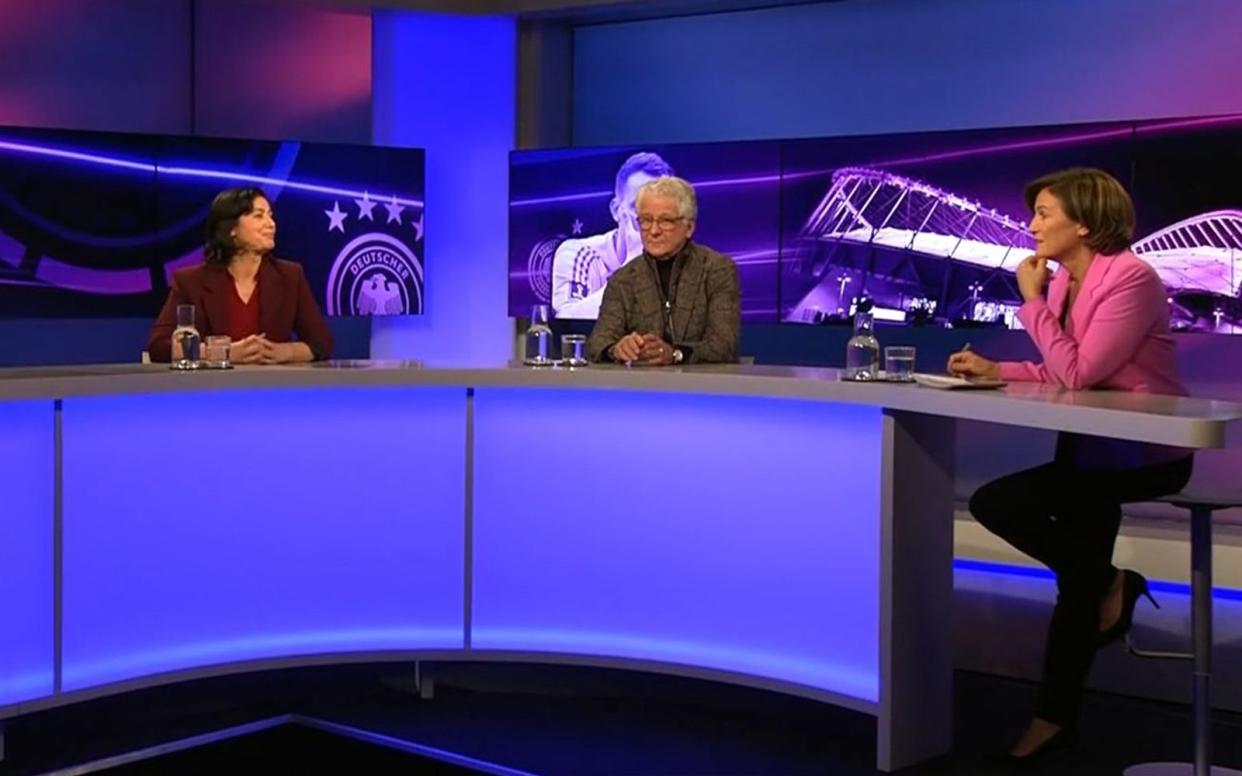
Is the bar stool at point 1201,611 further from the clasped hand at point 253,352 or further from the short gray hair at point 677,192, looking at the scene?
the clasped hand at point 253,352

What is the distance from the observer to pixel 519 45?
6.46 m

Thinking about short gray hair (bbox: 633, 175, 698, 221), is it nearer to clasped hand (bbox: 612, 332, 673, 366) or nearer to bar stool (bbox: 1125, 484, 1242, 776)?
clasped hand (bbox: 612, 332, 673, 366)

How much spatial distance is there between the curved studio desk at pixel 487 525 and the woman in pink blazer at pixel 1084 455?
17 cm

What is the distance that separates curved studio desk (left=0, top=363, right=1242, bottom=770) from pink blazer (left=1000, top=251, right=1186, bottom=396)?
0.14 metres

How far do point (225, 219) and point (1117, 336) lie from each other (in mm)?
2205

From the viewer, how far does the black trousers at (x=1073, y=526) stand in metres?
3.21

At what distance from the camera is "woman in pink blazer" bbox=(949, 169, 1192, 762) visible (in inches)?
125

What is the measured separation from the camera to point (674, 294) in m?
4.09

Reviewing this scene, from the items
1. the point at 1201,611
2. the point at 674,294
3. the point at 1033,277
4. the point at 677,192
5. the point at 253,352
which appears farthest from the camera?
the point at 674,294

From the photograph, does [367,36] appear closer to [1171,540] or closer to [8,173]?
[8,173]

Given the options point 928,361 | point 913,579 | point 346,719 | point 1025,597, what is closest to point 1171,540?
point 1025,597

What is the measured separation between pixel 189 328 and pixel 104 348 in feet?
9.30

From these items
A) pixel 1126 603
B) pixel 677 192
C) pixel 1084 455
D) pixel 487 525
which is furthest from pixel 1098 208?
pixel 487 525

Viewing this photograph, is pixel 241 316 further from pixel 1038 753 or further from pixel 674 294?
pixel 1038 753
